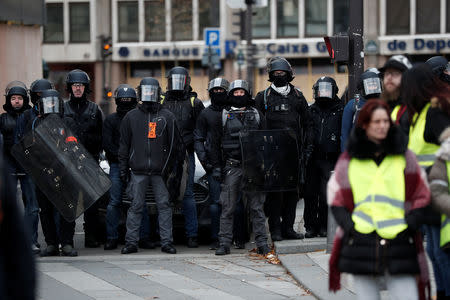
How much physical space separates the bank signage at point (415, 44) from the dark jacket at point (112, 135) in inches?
1249

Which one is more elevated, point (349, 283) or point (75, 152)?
point (75, 152)

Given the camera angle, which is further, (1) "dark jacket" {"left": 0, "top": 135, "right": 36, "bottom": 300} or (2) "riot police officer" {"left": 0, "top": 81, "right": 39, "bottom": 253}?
(2) "riot police officer" {"left": 0, "top": 81, "right": 39, "bottom": 253}

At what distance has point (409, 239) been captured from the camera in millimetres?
4930

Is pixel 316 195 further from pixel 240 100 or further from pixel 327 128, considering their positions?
pixel 240 100

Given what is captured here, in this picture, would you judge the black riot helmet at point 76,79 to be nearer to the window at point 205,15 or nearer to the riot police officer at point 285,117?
the riot police officer at point 285,117

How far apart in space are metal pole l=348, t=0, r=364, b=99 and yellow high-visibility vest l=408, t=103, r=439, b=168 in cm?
372

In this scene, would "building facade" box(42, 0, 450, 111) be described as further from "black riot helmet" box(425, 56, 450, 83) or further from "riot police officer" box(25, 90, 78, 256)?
"riot police officer" box(25, 90, 78, 256)

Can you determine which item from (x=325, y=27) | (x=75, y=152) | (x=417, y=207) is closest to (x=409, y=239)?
(x=417, y=207)

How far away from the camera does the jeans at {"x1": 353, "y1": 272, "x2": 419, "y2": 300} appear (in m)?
4.88

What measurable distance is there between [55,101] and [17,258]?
6893mm

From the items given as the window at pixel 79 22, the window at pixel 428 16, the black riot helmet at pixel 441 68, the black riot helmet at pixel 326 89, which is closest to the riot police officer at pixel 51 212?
the black riot helmet at pixel 326 89

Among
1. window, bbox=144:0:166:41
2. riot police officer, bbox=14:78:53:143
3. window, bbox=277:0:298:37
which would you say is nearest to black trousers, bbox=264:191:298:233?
riot police officer, bbox=14:78:53:143

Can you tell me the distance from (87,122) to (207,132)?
1368 mm

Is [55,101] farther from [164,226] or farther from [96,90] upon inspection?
[96,90]
